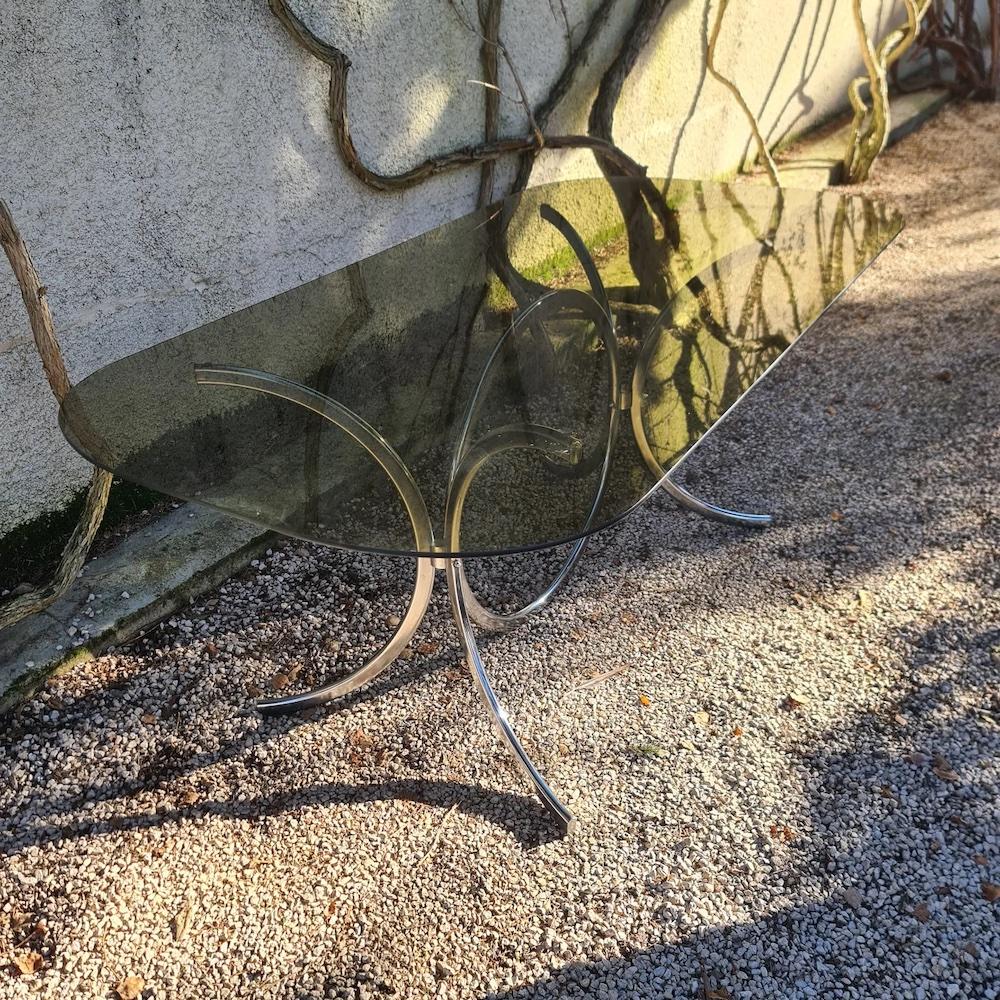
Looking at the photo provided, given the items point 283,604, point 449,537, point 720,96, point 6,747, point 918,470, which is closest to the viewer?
point 449,537

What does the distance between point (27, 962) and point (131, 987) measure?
20cm

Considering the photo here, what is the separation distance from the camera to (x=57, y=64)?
7.13 feet

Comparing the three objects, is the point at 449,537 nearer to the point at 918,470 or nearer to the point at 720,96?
the point at 918,470

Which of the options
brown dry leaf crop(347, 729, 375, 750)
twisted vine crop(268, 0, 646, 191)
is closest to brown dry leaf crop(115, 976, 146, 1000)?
brown dry leaf crop(347, 729, 375, 750)

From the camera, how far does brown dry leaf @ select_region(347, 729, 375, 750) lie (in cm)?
212

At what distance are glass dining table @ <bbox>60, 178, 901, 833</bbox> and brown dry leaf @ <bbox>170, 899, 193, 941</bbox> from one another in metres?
0.49

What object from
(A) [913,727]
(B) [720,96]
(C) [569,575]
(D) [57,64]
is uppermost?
(D) [57,64]

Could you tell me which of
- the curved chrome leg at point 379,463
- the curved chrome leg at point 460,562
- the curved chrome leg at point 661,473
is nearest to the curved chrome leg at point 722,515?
the curved chrome leg at point 661,473

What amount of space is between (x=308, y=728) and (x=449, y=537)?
2.71 feet

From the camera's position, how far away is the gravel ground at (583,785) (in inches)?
66.7

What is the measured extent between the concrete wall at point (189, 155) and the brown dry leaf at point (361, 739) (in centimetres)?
106

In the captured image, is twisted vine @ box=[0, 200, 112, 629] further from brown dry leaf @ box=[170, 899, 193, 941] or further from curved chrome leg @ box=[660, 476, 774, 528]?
curved chrome leg @ box=[660, 476, 774, 528]

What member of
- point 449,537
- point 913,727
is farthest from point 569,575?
point 449,537

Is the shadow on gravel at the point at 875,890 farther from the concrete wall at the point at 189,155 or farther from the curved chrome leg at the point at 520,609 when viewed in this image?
the concrete wall at the point at 189,155
